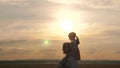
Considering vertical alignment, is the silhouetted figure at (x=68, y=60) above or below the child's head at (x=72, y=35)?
below

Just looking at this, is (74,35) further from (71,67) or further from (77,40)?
(71,67)

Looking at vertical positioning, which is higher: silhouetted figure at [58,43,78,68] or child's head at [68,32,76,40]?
child's head at [68,32,76,40]

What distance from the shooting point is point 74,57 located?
12578mm

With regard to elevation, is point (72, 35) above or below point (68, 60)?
above

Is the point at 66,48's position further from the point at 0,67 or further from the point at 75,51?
the point at 0,67

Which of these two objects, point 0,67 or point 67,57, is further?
point 0,67

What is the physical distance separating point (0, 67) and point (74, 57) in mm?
32069

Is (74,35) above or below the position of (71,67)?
above

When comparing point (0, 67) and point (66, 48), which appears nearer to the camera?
point (66, 48)

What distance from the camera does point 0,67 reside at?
43.8 meters

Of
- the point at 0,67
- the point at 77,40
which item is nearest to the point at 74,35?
the point at 77,40

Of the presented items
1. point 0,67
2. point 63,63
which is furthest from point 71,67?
point 0,67

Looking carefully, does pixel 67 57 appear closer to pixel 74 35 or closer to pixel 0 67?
pixel 74 35

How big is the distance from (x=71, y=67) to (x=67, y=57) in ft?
1.10
